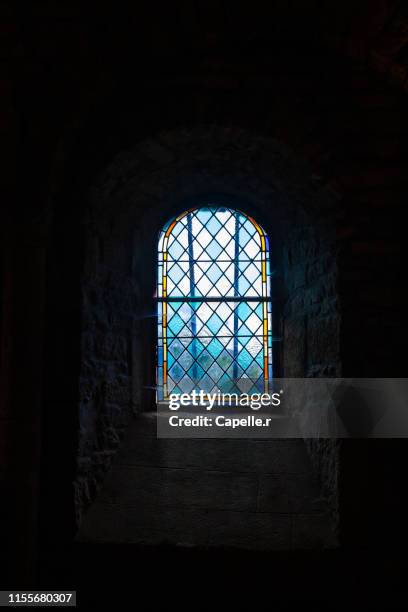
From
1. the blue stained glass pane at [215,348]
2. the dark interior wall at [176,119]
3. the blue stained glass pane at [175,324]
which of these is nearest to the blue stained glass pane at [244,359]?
the blue stained glass pane at [215,348]

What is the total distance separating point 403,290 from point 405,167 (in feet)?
2.07

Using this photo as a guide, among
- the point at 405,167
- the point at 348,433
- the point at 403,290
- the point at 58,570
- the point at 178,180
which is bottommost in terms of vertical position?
the point at 58,570

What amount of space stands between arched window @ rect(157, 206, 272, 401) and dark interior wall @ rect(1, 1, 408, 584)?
41.5 inches

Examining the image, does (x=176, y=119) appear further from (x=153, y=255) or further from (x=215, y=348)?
(x=215, y=348)

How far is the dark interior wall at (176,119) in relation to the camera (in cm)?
229

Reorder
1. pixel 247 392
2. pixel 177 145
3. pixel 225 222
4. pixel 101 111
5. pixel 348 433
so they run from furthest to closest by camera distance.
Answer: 1. pixel 225 222
2. pixel 247 392
3. pixel 177 145
4. pixel 101 111
5. pixel 348 433

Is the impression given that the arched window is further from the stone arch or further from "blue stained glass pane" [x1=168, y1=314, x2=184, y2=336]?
the stone arch

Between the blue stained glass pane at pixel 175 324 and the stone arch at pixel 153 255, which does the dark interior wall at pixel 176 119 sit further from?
the blue stained glass pane at pixel 175 324

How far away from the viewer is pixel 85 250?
2648 mm

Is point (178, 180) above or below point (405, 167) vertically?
above

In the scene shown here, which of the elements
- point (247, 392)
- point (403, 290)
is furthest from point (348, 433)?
point (247, 392)

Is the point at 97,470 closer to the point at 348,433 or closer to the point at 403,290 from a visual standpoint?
the point at 348,433

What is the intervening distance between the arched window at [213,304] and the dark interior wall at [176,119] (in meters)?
1.05

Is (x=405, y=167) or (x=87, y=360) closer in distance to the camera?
(x=405, y=167)
